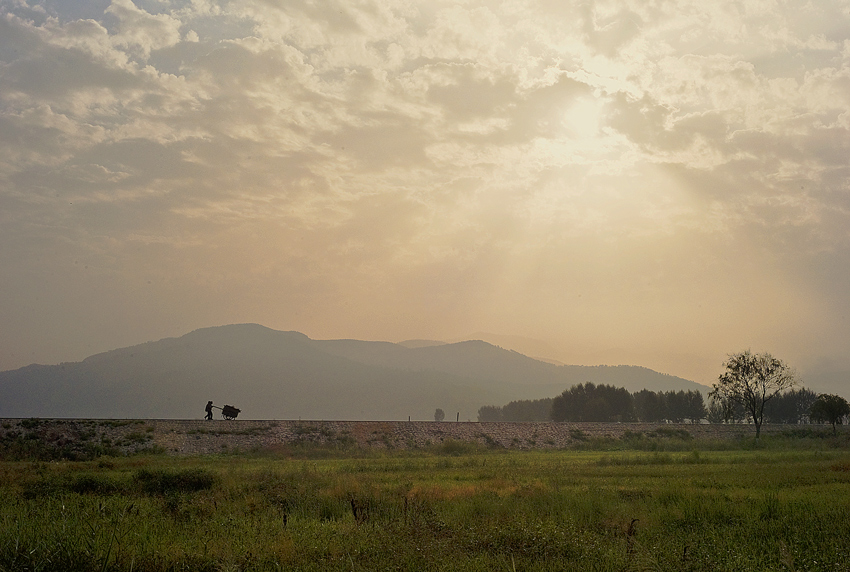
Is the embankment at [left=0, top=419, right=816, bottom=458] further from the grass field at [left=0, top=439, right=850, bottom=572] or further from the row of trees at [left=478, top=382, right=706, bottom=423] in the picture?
the row of trees at [left=478, top=382, right=706, bottom=423]

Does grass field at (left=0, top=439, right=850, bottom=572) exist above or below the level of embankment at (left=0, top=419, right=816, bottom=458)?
above

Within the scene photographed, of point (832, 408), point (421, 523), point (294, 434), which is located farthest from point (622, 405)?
point (421, 523)

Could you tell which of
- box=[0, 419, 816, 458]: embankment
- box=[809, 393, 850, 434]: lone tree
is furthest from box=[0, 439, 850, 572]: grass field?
box=[809, 393, 850, 434]: lone tree

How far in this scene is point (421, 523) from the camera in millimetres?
15086

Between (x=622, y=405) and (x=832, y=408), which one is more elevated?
(x=832, y=408)

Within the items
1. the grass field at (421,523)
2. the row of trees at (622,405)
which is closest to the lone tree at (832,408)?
the grass field at (421,523)

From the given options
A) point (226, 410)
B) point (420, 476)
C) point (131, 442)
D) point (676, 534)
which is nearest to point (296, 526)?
point (676, 534)

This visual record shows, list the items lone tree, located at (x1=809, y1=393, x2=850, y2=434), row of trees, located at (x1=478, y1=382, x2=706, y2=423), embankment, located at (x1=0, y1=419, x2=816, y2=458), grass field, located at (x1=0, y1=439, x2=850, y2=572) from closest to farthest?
grass field, located at (x1=0, y1=439, x2=850, y2=572), embankment, located at (x1=0, y1=419, x2=816, y2=458), lone tree, located at (x1=809, y1=393, x2=850, y2=434), row of trees, located at (x1=478, y1=382, x2=706, y2=423)

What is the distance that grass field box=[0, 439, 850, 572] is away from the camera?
1158 centimetres

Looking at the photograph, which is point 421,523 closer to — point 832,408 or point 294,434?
point 294,434

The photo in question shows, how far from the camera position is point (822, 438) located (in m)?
62.2

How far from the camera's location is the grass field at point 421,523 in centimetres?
1158

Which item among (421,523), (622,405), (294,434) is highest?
(421,523)

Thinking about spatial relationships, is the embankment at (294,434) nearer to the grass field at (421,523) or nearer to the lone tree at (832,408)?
the lone tree at (832,408)
